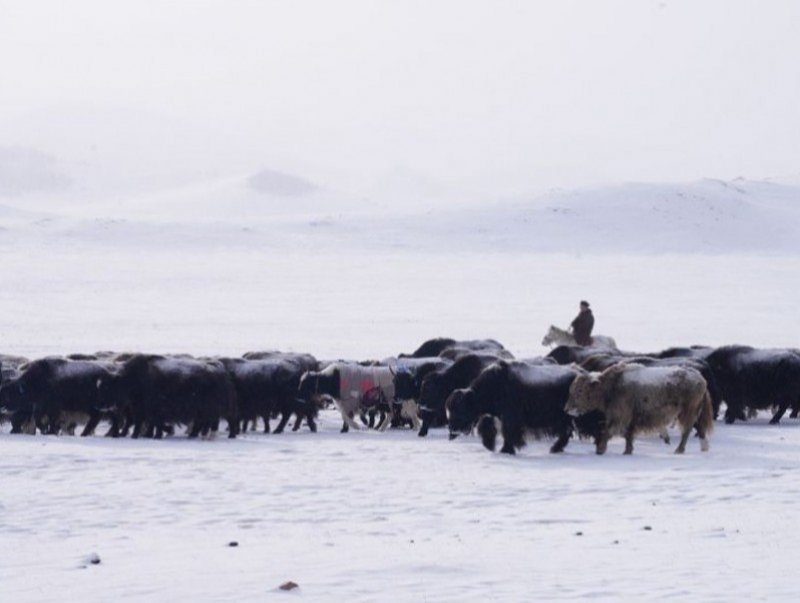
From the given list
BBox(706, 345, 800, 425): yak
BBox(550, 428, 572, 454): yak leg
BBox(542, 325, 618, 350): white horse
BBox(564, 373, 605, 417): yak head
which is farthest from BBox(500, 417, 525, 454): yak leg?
BBox(542, 325, 618, 350): white horse

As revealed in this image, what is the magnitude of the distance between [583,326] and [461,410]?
8.19 meters

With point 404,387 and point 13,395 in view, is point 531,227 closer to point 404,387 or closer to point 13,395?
point 404,387

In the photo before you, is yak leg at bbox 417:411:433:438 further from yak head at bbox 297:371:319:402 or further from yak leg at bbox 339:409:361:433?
yak head at bbox 297:371:319:402

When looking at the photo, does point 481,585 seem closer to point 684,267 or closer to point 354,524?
point 354,524

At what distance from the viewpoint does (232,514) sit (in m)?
11.7

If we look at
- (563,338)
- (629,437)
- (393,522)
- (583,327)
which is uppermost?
(583,327)

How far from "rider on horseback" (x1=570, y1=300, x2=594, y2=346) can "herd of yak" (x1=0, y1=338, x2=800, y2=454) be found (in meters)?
1.91

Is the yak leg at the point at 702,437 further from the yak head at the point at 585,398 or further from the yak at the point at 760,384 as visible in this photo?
the yak at the point at 760,384

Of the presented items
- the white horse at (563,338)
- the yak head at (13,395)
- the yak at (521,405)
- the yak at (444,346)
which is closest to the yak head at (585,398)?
the yak at (521,405)

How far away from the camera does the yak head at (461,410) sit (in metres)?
17.0

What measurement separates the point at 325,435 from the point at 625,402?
440cm

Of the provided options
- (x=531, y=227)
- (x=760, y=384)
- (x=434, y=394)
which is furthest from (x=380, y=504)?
(x=531, y=227)

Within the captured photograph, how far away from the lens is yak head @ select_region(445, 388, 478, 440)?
17.0 meters

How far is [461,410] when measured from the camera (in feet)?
56.0
